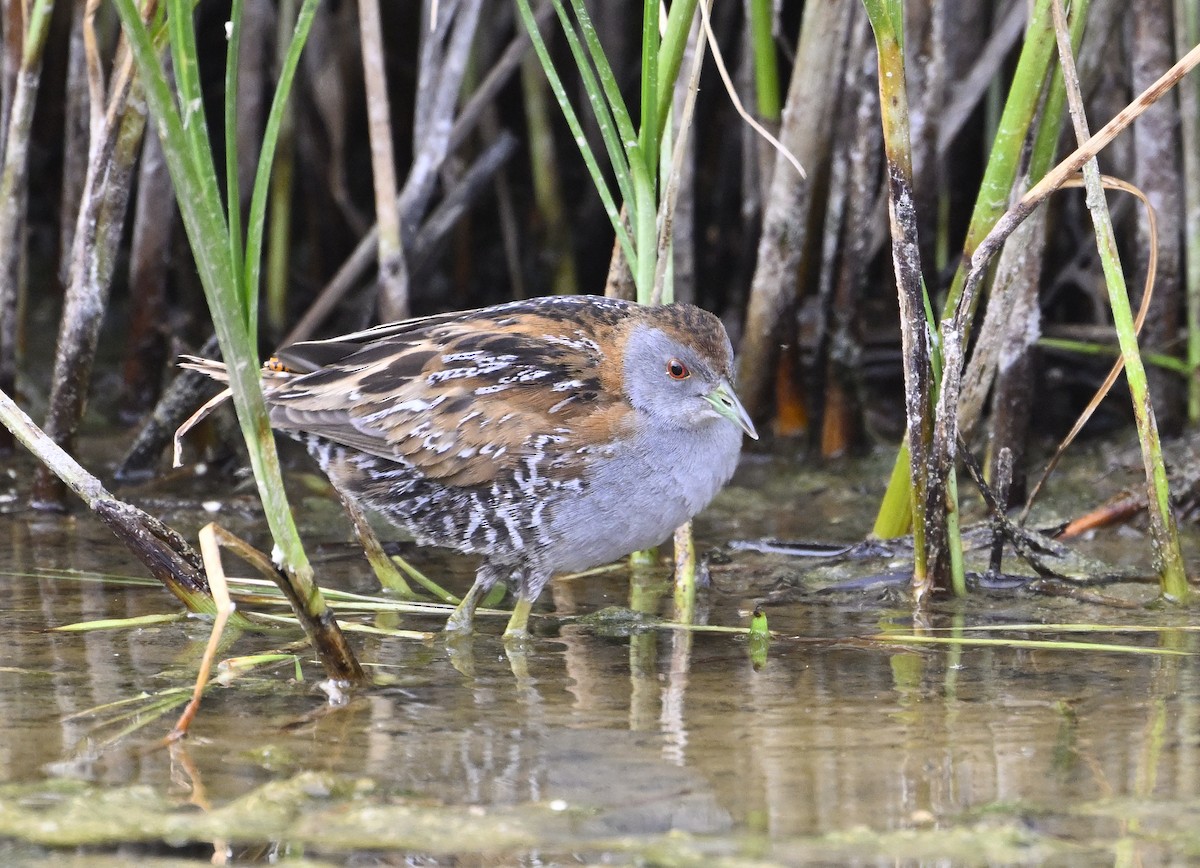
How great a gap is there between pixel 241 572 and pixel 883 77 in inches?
82.5

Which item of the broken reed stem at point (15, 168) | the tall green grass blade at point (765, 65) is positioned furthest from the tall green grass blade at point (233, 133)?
the tall green grass blade at point (765, 65)

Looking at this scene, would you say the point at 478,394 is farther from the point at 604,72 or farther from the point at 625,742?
the point at 625,742

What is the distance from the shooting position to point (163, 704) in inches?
112

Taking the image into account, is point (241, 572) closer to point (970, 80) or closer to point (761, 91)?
point (761, 91)

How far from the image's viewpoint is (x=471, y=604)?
3.65 metres

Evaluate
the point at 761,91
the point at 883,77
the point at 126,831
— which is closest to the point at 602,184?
the point at 883,77

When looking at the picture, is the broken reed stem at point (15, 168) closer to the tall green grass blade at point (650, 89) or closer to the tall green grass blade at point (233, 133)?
the tall green grass blade at point (233, 133)

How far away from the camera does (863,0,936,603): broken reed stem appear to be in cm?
319

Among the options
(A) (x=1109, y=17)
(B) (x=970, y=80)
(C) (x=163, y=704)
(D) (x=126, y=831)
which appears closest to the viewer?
(D) (x=126, y=831)

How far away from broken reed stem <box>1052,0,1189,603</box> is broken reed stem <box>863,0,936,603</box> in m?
0.35

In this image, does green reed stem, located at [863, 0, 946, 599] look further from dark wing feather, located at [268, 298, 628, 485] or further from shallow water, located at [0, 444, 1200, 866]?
dark wing feather, located at [268, 298, 628, 485]

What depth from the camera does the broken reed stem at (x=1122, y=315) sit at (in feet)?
10.5

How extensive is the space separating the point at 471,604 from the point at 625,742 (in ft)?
3.34

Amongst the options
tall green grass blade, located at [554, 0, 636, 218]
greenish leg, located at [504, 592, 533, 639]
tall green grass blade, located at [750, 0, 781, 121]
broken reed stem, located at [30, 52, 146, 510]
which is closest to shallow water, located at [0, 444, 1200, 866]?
greenish leg, located at [504, 592, 533, 639]
